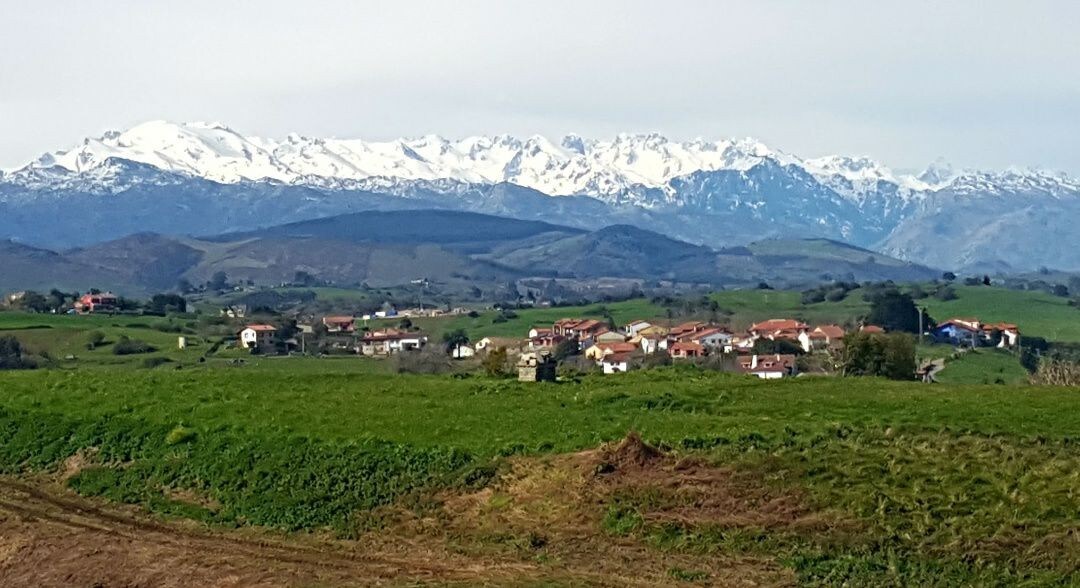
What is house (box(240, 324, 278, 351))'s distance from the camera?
426ft

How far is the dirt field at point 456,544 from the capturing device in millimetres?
26906

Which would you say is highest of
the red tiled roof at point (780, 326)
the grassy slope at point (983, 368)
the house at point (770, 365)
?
the red tiled roof at point (780, 326)

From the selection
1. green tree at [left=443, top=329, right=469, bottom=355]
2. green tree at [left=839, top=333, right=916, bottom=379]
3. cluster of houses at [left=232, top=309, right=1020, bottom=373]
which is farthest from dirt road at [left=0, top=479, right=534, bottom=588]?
green tree at [left=443, top=329, right=469, bottom=355]

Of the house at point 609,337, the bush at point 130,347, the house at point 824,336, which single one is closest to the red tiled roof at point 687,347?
the house at point 824,336

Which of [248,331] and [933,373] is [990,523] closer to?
[933,373]

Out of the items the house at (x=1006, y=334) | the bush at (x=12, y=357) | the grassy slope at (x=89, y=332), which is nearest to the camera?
the bush at (x=12, y=357)

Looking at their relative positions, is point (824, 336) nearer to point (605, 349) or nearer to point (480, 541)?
point (605, 349)

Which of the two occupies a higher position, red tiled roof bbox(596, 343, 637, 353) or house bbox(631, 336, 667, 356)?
red tiled roof bbox(596, 343, 637, 353)

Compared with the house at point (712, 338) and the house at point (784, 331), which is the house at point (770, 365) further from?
the house at point (712, 338)

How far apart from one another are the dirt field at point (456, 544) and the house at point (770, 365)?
Answer: 61991 millimetres

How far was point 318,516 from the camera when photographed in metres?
30.9

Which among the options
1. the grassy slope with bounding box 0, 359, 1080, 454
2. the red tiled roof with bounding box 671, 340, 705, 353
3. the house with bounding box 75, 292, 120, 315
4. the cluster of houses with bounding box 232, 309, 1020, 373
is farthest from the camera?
the house with bounding box 75, 292, 120, 315

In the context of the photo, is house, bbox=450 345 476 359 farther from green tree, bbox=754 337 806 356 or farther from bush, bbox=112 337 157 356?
green tree, bbox=754 337 806 356

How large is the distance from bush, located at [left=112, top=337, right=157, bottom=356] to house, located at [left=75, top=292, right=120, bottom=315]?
46.7 m
